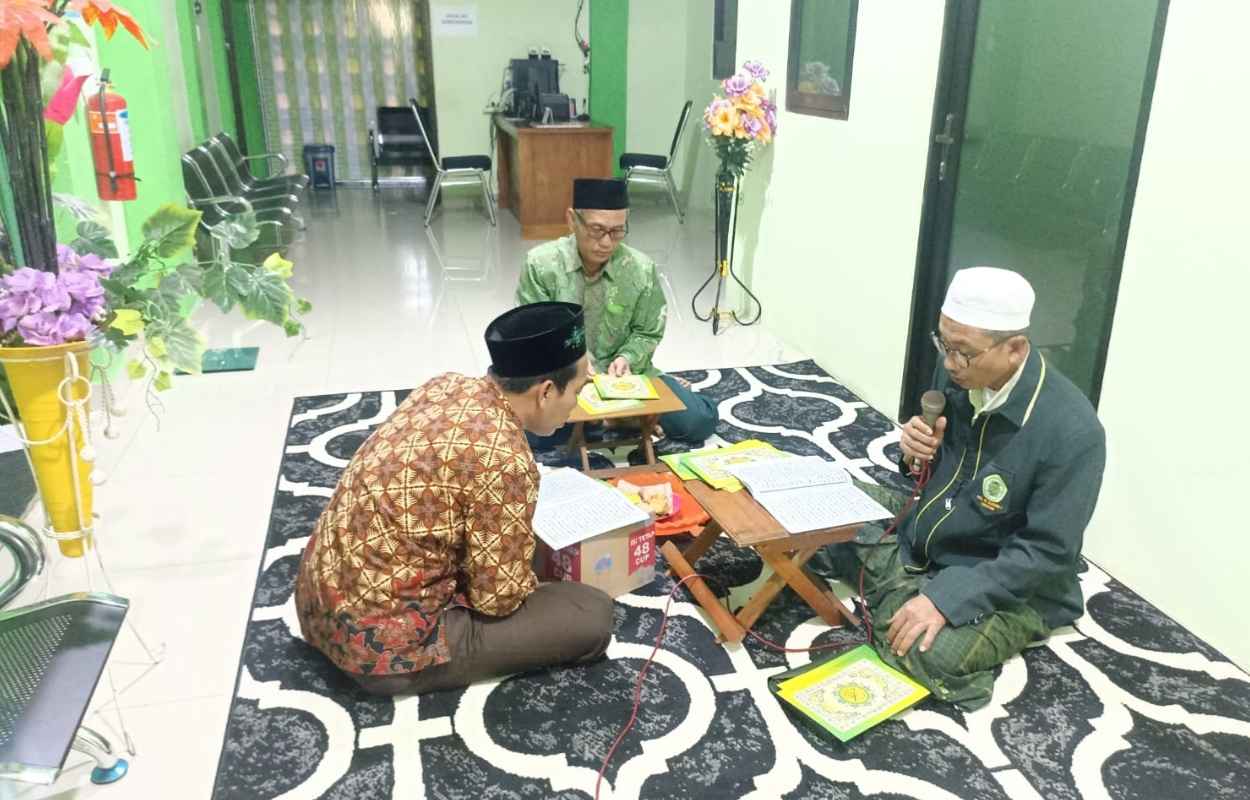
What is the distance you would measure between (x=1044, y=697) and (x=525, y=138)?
19.0 feet

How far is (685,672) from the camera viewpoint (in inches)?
83.0

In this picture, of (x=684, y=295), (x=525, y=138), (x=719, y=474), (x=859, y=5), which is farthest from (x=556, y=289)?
(x=525, y=138)

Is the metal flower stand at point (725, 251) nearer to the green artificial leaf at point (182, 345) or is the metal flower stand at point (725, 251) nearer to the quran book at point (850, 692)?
the quran book at point (850, 692)

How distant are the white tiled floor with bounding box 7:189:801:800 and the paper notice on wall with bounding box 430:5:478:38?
216 centimetres

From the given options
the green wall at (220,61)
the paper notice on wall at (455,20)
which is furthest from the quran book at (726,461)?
the paper notice on wall at (455,20)

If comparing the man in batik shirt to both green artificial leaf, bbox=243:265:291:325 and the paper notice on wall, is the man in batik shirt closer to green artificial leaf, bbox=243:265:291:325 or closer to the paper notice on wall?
green artificial leaf, bbox=243:265:291:325

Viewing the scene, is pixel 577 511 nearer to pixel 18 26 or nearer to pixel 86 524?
pixel 86 524

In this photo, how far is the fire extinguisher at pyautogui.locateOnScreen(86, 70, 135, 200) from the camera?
137 inches

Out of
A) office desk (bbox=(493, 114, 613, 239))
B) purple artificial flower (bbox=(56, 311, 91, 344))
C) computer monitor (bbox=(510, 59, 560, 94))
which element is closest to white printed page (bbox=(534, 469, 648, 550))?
purple artificial flower (bbox=(56, 311, 91, 344))

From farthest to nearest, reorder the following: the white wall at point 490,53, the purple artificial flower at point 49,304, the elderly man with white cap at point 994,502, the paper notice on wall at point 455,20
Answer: the white wall at point 490,53, the paper notice on wall at point 455,20, the elderly man with white cap at point 994,502, the purple artificial flower at point 49,304

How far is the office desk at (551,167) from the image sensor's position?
6906mm

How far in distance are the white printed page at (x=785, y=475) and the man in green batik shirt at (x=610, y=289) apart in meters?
0.88

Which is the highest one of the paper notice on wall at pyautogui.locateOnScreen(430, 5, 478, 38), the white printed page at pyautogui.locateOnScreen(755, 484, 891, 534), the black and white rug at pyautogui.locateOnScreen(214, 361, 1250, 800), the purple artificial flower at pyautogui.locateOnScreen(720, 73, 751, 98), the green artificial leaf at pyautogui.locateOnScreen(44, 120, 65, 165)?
the paper notice on wall at pyautogui.locateOnScreen(430, 5, 478, 38)

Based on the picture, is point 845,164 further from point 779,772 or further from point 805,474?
point 779,772
